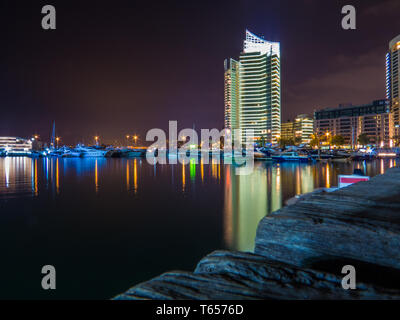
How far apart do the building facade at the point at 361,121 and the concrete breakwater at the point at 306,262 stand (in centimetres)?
18660

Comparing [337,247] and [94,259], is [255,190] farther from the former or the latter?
[337,247]

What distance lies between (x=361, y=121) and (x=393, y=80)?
40.4 metres

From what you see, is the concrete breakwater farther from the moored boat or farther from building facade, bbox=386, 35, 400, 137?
building facade, bbox=386, 35, 400, 137

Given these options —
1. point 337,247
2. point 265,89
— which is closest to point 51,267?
point 337,247

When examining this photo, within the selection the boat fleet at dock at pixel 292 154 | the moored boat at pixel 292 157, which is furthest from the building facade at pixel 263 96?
the moored boat at pixel 292 157

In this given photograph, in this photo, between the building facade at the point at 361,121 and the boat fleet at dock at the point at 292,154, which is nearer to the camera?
the boat fleet at dock at the point at 292,154

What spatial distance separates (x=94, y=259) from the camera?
324 inches

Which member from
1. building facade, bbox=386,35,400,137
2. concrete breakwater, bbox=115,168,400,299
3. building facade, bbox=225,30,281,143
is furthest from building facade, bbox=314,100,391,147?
concrete breakwater, bbox=115,168,400,299

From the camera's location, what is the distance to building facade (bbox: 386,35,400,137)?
170625 millimetres

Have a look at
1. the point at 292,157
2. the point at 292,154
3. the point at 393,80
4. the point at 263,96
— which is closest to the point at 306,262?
the point at 292,157

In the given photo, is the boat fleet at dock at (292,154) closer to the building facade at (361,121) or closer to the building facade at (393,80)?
the building facade at (361,121)

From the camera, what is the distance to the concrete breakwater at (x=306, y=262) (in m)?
2.19

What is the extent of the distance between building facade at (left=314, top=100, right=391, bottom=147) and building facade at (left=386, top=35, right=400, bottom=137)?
4.01m

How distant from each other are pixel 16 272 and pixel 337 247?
27.5 ft
